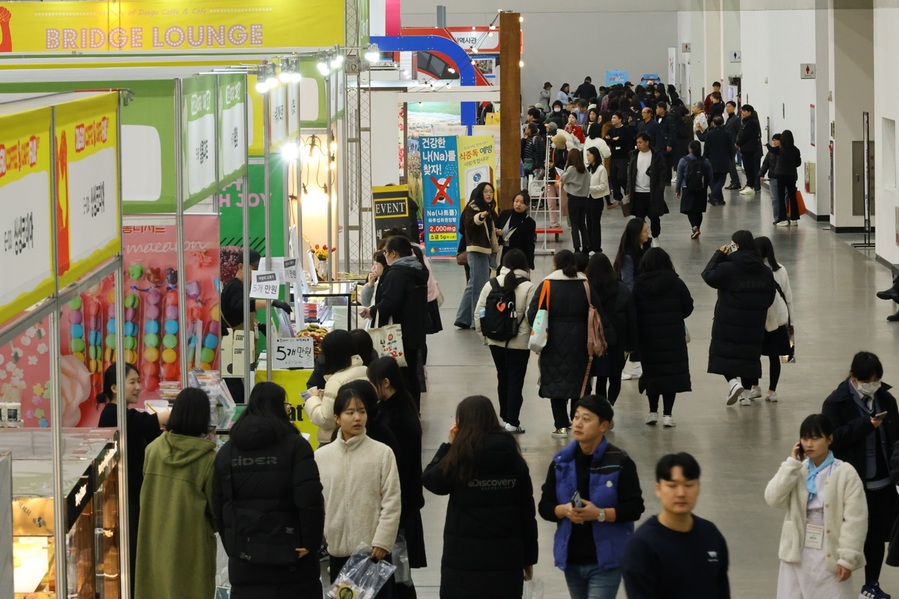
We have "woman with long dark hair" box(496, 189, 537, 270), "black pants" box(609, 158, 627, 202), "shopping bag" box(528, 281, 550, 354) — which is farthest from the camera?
"black pants" box(609, 158, 627, 202)

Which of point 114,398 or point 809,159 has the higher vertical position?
point 809,159

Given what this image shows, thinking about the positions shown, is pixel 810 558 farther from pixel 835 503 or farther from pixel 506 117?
pixel 506 117

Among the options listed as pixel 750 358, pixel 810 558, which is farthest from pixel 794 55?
pixel 810 558

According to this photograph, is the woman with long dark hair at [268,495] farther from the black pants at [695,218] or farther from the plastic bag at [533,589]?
the black pants at [695,218]

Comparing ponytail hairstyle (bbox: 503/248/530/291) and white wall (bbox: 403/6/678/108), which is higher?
white wall (bbox: 403/6/678/108)

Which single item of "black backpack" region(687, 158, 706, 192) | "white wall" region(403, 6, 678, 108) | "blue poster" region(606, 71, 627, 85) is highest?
"white wall" region(403, 6, 678, 108)

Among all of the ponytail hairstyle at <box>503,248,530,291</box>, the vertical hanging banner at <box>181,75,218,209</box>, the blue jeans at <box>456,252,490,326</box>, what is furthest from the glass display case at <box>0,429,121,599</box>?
the blue jeans at <box>456,252,490,326</box>

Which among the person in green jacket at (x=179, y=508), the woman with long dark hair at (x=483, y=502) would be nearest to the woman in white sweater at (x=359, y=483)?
the woman with long dark hair at (x=483, y=502)

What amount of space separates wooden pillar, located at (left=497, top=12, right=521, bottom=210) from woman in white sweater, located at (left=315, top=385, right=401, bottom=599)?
1080 centimetres

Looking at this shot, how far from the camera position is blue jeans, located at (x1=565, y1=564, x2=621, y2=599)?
5.77 metres

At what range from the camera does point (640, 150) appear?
748 inches

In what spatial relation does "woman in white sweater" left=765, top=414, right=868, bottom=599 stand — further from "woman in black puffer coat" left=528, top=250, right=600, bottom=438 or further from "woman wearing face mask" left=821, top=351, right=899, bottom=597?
"woman in black puffer coat" left=528, top=250, right=600, bottom=438

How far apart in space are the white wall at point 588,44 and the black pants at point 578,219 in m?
28.1

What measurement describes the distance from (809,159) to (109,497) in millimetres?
19089
